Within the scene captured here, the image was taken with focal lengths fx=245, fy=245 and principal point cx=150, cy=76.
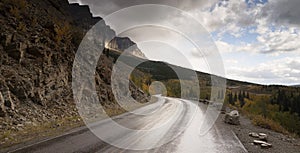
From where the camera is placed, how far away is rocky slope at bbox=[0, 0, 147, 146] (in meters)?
12.5

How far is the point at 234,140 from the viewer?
10.4 m

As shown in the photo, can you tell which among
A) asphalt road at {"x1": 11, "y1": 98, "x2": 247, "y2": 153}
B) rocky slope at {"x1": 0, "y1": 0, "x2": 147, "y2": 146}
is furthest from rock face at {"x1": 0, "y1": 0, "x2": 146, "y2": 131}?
asphalt road at {"x1": 11, "y1": 98, "x2": 247, "y2": 153}

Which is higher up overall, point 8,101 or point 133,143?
point 8,101

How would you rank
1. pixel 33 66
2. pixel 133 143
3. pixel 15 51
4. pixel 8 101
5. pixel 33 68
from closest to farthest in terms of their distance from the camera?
pixel 133 143
pixel 8 101
pixel 15 51
pixel 33 68
pixel 33 66

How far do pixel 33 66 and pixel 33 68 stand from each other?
192mm

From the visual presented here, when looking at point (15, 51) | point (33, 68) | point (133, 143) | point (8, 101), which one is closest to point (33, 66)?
point (33, 68)

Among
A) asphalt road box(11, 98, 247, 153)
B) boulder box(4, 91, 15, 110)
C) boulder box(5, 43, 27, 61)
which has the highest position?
boulder box(5, 43, 27, 61)

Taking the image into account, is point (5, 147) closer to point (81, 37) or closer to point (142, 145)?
point (142, 145)

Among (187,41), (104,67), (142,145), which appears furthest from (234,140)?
(104,67)

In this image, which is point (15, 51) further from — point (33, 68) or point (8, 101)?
point (8, 101)

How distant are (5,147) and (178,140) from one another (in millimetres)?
5941

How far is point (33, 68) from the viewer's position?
15648mm

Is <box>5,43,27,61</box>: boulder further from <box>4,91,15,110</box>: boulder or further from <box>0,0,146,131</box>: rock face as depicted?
<box>4,91,15,110</box>: boulder

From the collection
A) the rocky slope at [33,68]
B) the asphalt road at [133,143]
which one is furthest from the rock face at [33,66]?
the asphalt road at [133,143]
